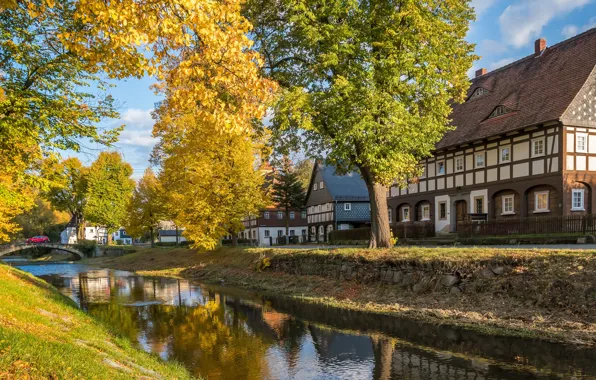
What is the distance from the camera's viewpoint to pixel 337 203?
54.3m

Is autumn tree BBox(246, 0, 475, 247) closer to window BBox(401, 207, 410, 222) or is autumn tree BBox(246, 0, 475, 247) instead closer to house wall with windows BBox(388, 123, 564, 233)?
→ house wall with windows BBox(388, 123, 564, 233)

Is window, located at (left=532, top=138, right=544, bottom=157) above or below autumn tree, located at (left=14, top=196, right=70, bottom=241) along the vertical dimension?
above

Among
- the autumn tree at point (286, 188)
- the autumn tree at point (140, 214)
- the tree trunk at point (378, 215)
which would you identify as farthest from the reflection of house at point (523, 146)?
the autumn tree at point (140, 214)

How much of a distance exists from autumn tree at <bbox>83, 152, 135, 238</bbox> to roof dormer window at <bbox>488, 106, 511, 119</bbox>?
51557mm

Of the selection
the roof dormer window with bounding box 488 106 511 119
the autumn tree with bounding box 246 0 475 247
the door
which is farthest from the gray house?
the autumn tree with bounding box 246 0 475 247

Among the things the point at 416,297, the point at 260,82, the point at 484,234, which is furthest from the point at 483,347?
the point at 484,234

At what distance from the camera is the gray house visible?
5441 centimetres

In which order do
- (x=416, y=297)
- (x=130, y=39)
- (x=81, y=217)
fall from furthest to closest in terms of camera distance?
1. (x=81, y=217)
2. (x=416, y=297)
3. (x=130, y=39)

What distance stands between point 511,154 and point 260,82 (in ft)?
92.1

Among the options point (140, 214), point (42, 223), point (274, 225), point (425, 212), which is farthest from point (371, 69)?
point (42, 223)

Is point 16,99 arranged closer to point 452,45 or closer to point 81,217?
point 452,45

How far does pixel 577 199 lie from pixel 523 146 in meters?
4.58

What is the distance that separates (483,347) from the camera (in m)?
11.4

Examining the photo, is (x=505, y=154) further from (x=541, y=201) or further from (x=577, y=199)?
(x=577, y=199)
